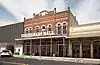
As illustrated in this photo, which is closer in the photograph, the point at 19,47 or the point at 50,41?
the point at 50,41

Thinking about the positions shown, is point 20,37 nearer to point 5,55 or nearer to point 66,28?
point 5,55

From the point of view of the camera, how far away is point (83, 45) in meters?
37.3

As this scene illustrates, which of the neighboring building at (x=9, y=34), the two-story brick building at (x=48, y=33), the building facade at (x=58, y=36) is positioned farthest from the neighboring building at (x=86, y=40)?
→ the neighboring building at (x=9, y=34)

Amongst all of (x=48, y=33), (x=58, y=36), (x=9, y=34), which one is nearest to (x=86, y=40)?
→ (x=58, y=36)

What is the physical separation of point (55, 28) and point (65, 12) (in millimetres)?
3645

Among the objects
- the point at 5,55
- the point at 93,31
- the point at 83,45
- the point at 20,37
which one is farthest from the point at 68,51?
the point at 20,37

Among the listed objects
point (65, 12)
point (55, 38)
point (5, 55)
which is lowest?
point (5, 55)

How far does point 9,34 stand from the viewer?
54125mm

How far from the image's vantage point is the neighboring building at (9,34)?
51.0m

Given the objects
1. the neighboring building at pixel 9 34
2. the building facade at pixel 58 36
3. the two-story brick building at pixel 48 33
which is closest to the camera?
the building facade at pixel 58 36

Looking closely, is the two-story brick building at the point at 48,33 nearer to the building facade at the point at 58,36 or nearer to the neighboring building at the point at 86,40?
the building facade at the point at 58,36

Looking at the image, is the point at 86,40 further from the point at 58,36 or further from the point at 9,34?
the point at 9,34

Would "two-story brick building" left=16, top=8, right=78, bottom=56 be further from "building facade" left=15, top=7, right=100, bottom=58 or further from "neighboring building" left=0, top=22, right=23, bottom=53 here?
"neighboring building" left=0, top=22, right=23, bottom=53

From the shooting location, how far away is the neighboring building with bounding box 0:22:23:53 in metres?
51.0
